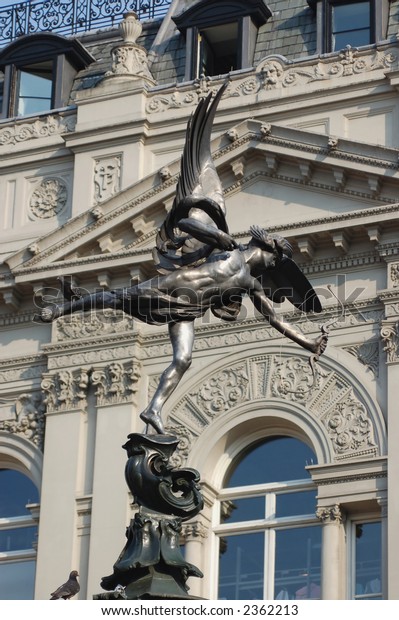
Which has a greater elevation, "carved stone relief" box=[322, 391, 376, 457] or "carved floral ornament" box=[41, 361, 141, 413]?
"carved floral ornament" box=[41, 361, 141, 413]

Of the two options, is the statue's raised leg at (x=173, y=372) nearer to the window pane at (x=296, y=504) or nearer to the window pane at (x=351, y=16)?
the window pane at (x=296, y=504)

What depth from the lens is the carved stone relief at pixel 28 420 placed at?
106 feet

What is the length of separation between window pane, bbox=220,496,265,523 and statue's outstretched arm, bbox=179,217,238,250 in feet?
52.7

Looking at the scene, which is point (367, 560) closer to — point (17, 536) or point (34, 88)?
point (17, 536)

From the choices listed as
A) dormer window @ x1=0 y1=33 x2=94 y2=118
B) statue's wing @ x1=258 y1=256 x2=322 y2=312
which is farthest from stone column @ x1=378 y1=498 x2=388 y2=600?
statue's wing @ x1=258 y1=256 x2=322 y2=312

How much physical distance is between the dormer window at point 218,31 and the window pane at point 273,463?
7.81 m

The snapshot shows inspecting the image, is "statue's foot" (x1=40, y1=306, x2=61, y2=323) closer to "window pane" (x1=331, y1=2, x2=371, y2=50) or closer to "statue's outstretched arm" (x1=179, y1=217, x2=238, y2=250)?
"statue's outstretched arm" (x1=179, y1=217, x2=238, y2=250)

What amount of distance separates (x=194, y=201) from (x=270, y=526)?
1588cm

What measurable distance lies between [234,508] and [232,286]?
16.2 metres

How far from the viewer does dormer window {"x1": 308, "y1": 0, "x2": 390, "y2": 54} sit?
3381 centimetres

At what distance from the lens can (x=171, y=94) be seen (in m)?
34.0

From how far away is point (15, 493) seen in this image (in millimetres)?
33094

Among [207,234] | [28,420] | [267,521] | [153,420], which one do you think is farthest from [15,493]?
[153,420]

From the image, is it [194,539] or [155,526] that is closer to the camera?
[155,526]
